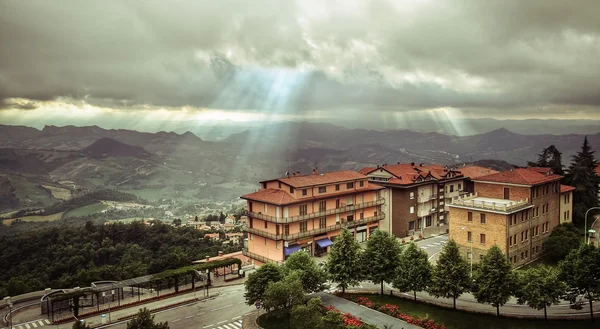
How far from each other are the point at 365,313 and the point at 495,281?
13.0m

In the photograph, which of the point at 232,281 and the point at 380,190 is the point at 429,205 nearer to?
the point at 380,190

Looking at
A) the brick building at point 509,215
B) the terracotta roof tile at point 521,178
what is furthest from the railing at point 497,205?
the terracotta roof tile at point 521,178

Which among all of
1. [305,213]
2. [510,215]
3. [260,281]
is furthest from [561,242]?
[260,281]

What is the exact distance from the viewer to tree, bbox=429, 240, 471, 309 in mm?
40750

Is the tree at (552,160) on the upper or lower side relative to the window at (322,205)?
upper

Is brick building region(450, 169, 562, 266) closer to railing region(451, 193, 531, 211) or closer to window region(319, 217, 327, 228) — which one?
railing region(451, 193, 531, 211)

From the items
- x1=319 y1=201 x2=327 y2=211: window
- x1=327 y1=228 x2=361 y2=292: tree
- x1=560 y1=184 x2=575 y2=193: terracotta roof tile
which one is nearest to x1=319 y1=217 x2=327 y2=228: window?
x1=319 y1=201 x2=327 y2=211: window

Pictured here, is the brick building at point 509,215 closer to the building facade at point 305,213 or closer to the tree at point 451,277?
the tree at point 451,277

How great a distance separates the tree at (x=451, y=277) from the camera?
40750 millimetres

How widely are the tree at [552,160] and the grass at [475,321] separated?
4460 centimetres

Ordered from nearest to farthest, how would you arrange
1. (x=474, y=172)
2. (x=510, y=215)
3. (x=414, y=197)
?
(x=510, y=215)
(x=414, y=197)
(x=474, y=172)

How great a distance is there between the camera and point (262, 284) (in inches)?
1706

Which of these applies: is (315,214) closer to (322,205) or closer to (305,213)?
(305,213)

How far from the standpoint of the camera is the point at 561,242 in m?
56.3
